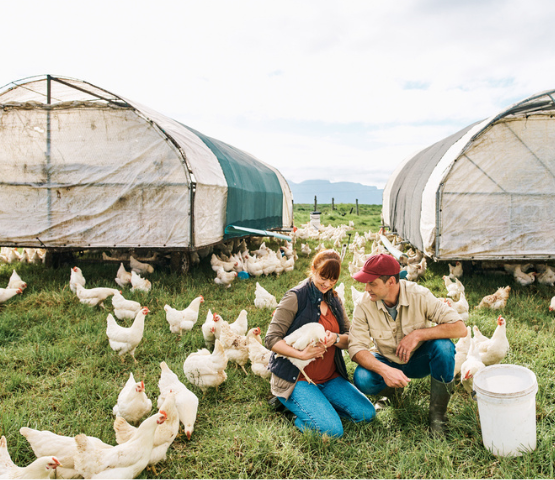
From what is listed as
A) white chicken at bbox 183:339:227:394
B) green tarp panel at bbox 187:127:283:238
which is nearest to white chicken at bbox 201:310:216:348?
white chicken at bbox 183:339:227:394

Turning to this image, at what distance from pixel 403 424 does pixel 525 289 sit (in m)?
4.98

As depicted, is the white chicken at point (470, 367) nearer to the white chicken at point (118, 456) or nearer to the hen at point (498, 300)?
the hen at point (498, 300)

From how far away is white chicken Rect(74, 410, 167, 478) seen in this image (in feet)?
7.39

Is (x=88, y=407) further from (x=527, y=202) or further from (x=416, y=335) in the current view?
(x=527, y=202)

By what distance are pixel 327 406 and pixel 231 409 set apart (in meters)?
0.89

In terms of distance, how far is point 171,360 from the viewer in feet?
13.4

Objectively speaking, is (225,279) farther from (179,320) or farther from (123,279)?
(179,320)

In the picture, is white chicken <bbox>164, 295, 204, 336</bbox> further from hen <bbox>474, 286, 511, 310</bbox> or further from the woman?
hen <bbox>474, 286, 511, 310</bbox>

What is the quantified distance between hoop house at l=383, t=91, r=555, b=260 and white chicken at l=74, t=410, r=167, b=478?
6.02 m

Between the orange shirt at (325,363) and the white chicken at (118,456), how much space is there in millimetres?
1258

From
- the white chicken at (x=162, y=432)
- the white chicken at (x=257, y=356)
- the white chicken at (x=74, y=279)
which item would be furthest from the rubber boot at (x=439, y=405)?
the white chicken at (x=74, y=279)

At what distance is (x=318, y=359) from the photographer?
3137 millimetres

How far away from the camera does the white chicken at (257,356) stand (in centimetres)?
362

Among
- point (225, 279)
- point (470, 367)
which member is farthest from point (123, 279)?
point (470, 367)
